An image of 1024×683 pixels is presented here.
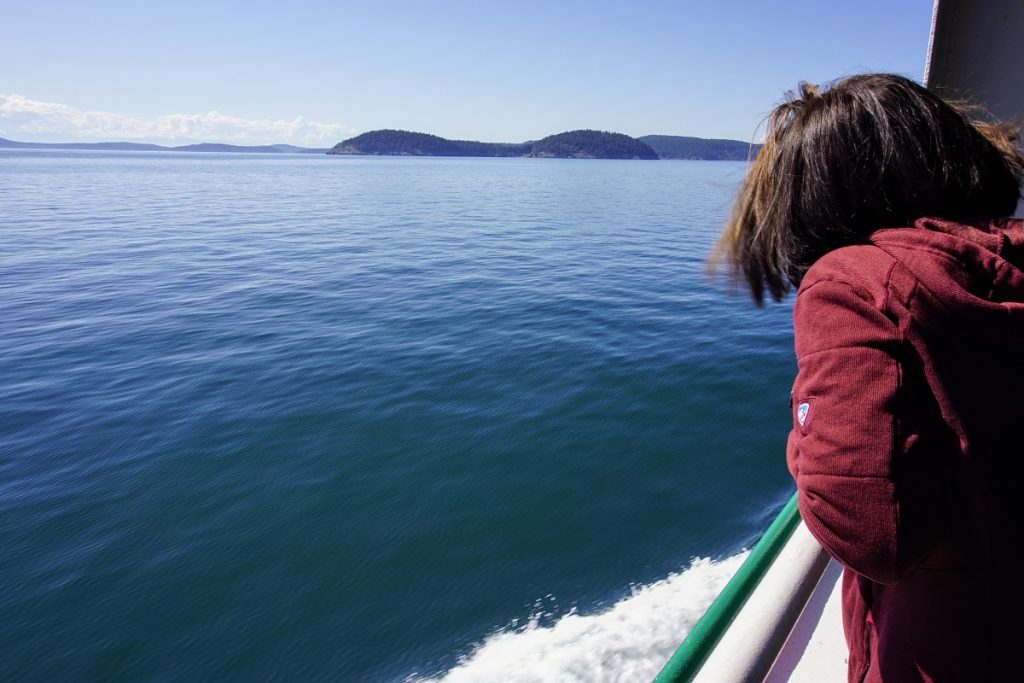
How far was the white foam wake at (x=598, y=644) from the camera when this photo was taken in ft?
10.9

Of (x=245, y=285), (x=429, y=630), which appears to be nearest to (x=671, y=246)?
(x=245, y=285)

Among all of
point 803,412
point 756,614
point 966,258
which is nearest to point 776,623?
point 756,614

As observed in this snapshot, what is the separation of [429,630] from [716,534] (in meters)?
2.06

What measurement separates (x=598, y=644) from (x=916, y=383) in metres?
3.23

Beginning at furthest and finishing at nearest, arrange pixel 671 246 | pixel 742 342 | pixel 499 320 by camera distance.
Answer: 1. pixel 671 246
2. pixel 499 320
3. pixel 742 342

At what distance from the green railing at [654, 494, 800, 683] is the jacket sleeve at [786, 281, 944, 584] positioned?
0.70m

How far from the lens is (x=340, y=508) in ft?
14.9

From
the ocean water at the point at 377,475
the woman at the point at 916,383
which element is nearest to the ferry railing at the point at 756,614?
the woman at the point at 916,383

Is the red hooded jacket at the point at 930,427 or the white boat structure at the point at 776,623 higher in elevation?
the red hooded jacket at the point at 930,427

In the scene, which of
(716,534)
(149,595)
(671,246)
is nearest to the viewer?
(149,595)

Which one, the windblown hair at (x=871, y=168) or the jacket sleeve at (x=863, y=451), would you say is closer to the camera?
the jacket sleeve at (x=863, y=451)

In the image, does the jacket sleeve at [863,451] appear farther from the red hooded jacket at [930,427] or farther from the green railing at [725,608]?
the green railing at [725,608]

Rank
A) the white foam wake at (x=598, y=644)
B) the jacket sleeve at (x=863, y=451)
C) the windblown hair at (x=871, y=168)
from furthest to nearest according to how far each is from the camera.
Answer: the white foam wake at (x=598, y=644) < the windblown hair at (x=871, y=168) < the jacket sleeve at (x=863, y=451)

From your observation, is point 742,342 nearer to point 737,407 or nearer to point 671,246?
point 737,407
